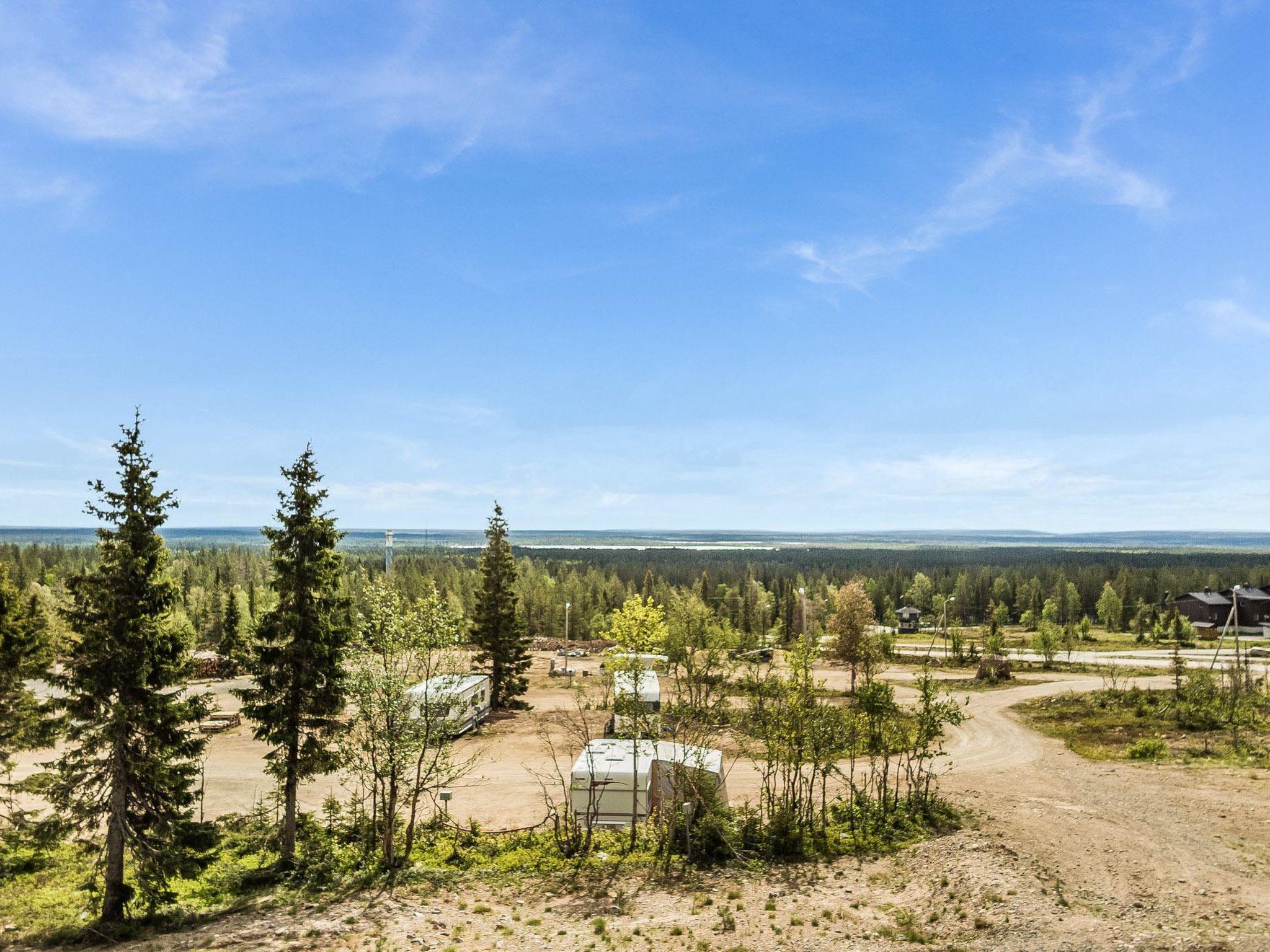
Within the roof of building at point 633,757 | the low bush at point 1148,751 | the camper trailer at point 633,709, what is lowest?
the low bush at point 1148,751

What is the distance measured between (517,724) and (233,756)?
1651 centimetres

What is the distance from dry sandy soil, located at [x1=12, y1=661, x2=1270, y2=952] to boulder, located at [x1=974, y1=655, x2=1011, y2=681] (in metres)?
35.6

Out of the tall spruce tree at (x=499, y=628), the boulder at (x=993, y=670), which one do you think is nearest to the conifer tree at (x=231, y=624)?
the tall spruce tree at (x=499, y=628)

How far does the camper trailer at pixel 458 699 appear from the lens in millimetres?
23578

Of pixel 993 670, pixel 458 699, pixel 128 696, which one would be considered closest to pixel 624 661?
pixel 458 699

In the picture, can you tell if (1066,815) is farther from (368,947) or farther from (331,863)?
(331,863)

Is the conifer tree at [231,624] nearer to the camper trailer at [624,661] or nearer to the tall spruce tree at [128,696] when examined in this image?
the tall spruce tree at [128,696]

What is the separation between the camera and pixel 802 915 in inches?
781

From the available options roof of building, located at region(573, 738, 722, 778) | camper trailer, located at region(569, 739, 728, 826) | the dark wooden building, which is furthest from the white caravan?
the dark wooden building

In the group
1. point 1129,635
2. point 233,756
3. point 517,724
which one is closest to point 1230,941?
point 517,724

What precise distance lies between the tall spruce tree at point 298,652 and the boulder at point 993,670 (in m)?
57.8

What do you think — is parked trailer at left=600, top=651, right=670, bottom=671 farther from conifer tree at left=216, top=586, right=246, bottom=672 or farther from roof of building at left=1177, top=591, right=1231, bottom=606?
roof of building at left=1177, top=591, right=1231, bottom=606

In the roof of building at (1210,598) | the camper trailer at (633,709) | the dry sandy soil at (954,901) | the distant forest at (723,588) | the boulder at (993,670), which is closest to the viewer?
the dry sandy soil at (954,901)

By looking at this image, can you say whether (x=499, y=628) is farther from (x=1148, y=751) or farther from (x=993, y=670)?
(x=993, y=670)
